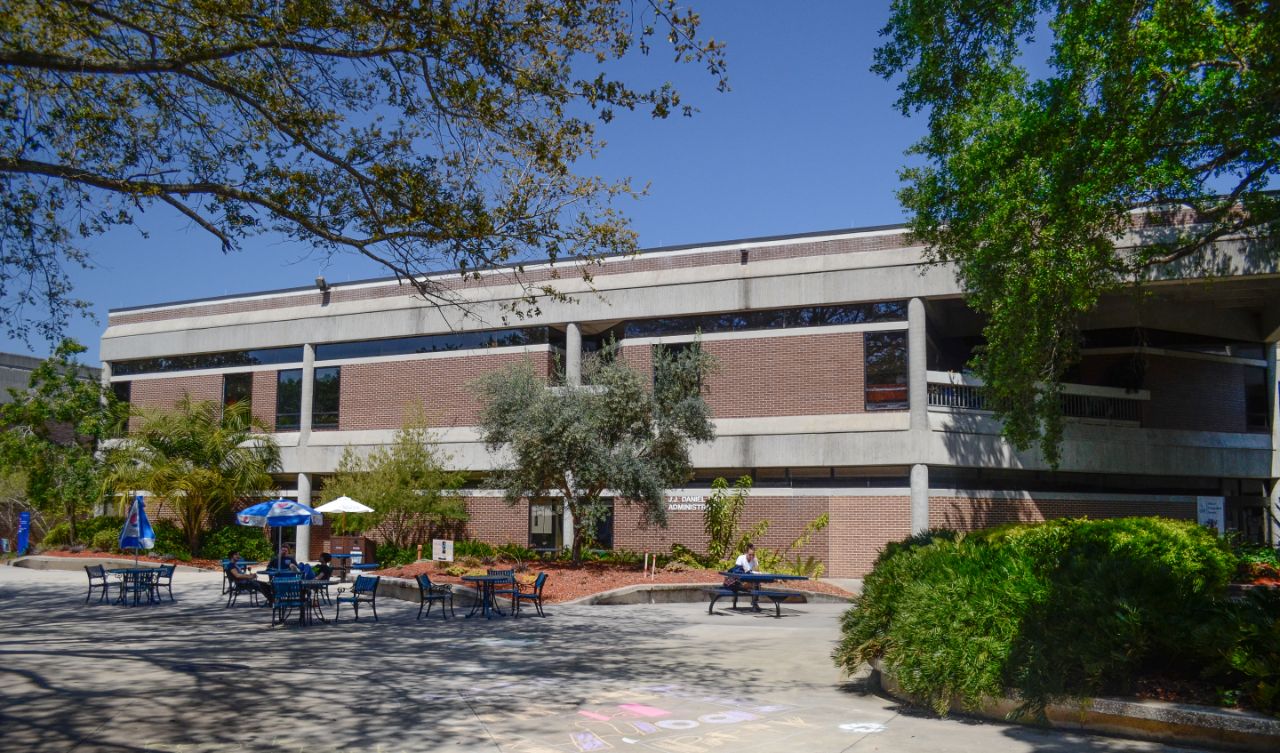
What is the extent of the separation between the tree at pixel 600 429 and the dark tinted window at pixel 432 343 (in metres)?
6.51

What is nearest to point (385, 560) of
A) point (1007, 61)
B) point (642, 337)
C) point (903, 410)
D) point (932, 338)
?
point (642, 337)

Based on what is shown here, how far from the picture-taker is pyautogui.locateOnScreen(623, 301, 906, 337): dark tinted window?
27.7 metres

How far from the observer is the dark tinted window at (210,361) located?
36.1 m

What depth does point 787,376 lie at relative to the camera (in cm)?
2838

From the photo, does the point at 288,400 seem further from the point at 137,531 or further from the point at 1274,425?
the point at 1274,425

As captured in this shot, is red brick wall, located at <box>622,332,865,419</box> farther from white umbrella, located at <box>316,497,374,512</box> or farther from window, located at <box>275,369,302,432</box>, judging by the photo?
window, located at <box>275,369,302,432</box>

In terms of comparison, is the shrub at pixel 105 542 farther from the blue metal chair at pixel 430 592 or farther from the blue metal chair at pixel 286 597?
the blue metal chair at pixel 286 597

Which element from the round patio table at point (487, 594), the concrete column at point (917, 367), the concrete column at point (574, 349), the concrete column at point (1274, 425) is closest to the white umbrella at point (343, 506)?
the concrete column at point (574, 349)

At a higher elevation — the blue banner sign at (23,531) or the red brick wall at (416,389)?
the red brick wall at (416,389)

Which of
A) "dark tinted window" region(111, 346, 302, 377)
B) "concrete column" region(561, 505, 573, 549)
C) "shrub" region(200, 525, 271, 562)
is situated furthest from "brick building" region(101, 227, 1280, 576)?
"shrub" region(200, 525, 271, 562)

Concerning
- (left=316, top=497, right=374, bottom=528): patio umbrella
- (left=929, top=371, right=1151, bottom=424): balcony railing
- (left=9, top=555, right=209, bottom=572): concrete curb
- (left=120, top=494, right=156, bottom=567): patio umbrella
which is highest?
(left=929, top=371, right=1151, bottom=424): balcony railing

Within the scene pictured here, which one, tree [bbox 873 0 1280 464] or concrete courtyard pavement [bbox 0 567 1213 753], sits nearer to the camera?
concrete courtyard pavement [bbox 0 567 1213 753]

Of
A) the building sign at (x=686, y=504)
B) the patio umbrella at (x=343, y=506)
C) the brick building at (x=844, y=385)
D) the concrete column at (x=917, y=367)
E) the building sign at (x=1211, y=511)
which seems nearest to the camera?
the building sign at (x=1211, y=511)

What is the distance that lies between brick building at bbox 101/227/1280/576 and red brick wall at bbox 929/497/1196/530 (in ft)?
0.19
